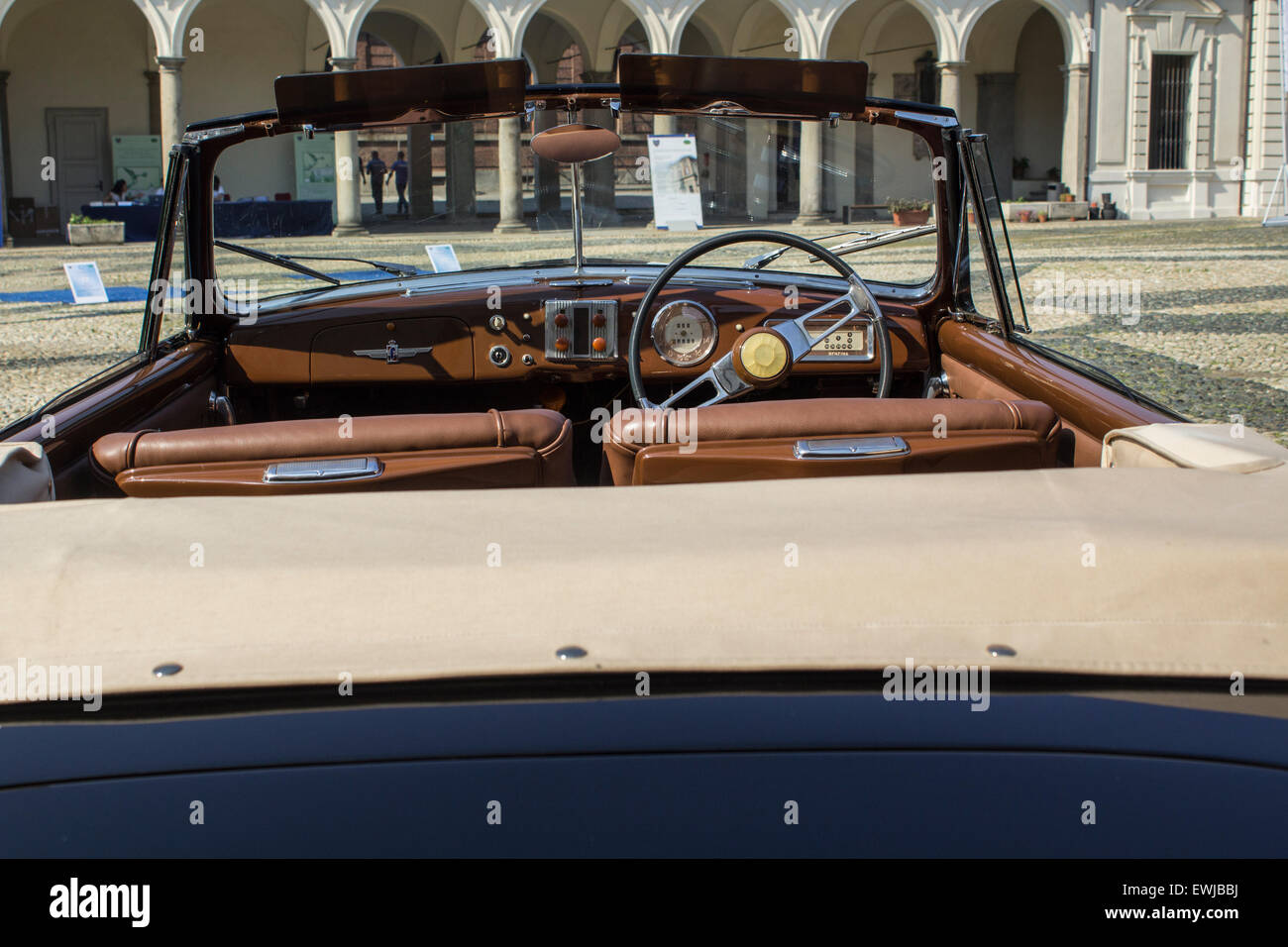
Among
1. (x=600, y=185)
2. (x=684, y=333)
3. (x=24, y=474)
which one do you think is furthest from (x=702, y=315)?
(x=24, y=474)

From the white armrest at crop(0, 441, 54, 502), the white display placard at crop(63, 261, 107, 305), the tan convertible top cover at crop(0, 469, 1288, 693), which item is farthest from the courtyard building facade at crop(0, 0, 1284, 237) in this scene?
the tan convertible top cover at crop(0, 469, 1288, 693)

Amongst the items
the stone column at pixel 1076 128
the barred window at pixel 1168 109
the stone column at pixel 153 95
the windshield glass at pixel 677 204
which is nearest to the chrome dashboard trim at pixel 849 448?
the windshield glass at pixel 677 204

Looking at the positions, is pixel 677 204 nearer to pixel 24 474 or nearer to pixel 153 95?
pixel 24 474

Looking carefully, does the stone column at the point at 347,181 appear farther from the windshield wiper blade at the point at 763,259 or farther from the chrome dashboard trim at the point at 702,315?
the windshield wiper blade at the point at 763,259

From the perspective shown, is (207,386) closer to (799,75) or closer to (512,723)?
(799,75)

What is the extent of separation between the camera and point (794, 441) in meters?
1.54

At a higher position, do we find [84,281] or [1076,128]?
[1076,128]

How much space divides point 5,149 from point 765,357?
80.3 ft

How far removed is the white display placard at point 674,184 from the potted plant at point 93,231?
18835mm

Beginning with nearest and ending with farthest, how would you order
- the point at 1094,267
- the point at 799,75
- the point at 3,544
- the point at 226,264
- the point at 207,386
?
the point at 3,544
the point at 799,75
the point at 207,386
the point at 226,264
the point at 1094,267

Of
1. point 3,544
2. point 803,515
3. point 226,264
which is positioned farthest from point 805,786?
point 226,264

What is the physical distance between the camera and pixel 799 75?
2.69 metres
